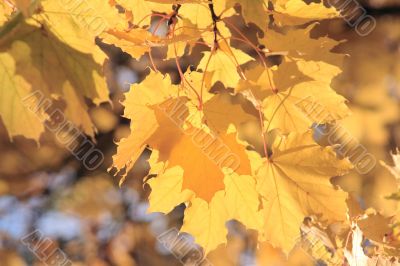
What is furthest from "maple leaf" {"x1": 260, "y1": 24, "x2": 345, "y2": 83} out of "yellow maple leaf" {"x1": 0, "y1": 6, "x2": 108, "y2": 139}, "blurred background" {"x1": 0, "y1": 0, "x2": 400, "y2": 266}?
"blurred background" {"x1": 0, "y1": 0, "x2": 400, "y2": 266}

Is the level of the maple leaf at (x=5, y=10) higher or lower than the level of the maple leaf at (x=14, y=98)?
higher

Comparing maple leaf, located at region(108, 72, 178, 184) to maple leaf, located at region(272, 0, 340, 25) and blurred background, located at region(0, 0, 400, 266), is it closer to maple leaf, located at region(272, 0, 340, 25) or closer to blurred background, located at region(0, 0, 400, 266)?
maple leaf, located at region(272, 0, 340, 25)

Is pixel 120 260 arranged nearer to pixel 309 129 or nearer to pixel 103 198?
pixel 103 198

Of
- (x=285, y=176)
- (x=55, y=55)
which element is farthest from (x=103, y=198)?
(x=55, y=55)

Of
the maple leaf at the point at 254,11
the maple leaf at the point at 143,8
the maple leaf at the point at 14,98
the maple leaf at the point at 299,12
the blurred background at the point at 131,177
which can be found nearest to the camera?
the maple leaf at the point at 14,98

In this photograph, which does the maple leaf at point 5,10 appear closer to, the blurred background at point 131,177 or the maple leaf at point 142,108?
the maple leaf at point 142,108

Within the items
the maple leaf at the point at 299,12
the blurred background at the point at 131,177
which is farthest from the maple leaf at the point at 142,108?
the blurred background at the point at 131,177
